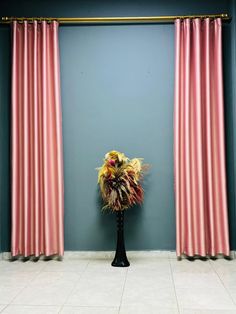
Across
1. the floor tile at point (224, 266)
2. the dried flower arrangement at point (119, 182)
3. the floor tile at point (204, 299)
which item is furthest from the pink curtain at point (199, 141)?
the floor tile at point (204, 299)

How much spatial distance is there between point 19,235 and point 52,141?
3.21ft

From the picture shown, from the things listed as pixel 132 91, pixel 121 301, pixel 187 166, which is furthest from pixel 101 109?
pixel 121 301

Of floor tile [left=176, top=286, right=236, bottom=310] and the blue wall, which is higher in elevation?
the blue wall

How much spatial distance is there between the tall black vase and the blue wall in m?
0.28

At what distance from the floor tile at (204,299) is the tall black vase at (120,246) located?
0.77 metres

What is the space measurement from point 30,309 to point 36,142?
169 cm

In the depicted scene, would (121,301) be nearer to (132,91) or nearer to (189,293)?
(189,293)

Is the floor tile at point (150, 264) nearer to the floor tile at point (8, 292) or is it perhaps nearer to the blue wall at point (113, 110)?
the blue wall at point (113, 110)

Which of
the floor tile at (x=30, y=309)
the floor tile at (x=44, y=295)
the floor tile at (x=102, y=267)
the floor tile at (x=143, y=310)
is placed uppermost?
the floor tile at (x=102, y=267)

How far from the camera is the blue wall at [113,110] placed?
3.68 meters

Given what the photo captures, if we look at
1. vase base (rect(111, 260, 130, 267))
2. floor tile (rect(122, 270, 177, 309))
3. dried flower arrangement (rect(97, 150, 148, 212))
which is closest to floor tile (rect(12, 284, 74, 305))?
floor tile (rect(122, 270, 177, 309))

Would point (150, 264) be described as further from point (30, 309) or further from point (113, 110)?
point (113, 110)

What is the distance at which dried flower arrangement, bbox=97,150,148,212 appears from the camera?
334cm

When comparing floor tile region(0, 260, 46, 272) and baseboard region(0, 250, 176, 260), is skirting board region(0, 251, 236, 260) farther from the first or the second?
floor tile region(0, 260, 46, 272)
